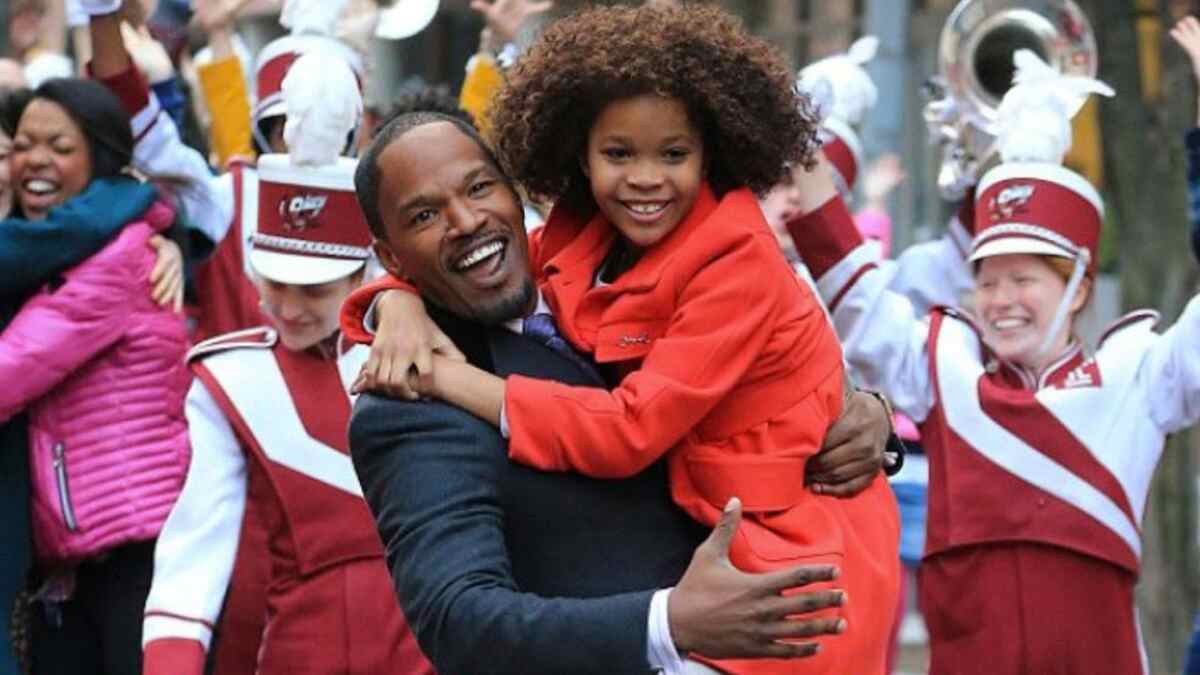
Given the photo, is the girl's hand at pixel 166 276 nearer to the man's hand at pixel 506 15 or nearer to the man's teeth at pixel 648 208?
the man's hand at pixel 506 15

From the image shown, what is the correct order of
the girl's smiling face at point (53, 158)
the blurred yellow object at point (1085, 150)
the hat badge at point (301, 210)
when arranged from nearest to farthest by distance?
the hat badge at point (301, 210) → the girl's smiling face at point (53, 158) → the blurred yellow object at point (1085, 150)

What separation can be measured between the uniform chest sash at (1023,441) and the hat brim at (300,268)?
1428mm

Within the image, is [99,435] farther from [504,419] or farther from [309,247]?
[504,419]

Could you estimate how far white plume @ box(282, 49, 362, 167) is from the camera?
6215 mm

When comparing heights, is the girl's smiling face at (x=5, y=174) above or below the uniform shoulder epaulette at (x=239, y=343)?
above

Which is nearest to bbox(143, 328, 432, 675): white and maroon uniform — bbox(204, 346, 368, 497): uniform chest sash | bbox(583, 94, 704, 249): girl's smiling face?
bbox(204, 346, 368, 497): uniform chest sash

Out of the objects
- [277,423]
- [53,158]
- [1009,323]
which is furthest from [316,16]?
[1009,323]

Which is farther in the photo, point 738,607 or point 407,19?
point 407,19

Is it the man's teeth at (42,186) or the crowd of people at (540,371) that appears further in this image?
the man's teeth at (42,186)

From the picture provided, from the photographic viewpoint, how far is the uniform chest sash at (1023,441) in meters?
6.21

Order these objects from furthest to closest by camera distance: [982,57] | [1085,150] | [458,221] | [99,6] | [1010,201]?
[1085,150]
[982,57]
[99,6]
[1010,201]
[458,221]

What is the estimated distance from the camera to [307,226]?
6102 millimetres

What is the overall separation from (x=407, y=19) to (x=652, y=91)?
396 centimetres

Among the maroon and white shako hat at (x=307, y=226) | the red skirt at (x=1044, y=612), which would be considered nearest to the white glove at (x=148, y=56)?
the maroon and white shako hat at (x=307, y=226)
